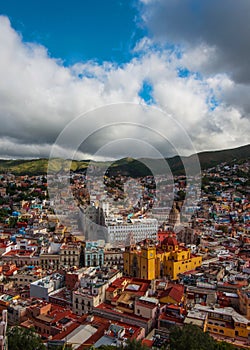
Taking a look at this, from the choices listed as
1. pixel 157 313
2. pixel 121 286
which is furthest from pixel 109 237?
pixel 157 313

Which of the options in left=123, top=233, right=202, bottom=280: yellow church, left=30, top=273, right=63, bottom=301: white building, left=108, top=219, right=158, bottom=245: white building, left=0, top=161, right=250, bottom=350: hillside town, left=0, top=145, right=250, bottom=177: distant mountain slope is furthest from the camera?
left=0, top=145, right=250, bottom=177: distant mountain slope

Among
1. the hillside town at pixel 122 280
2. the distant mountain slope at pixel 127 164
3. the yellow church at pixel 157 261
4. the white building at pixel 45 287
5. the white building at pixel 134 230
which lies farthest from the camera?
the distant mountain slope at pixel 127 164

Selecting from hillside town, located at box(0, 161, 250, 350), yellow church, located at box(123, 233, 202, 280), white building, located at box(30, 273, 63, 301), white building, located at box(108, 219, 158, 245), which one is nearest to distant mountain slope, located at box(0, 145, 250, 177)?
hillside town, located at box(0, 161, 250, 350)

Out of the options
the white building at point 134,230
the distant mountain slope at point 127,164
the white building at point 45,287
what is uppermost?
the distant mountain slope at point 127,164

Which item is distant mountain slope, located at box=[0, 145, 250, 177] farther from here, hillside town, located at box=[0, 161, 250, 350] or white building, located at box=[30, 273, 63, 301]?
white building, located at box=[30, 273, 63, 301]

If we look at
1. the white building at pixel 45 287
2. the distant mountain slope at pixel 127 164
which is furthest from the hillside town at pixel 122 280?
the distant mountain slope at pixel 127 164

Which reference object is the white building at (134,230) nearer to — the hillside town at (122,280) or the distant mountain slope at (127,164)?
the hillside town at (122,280)
